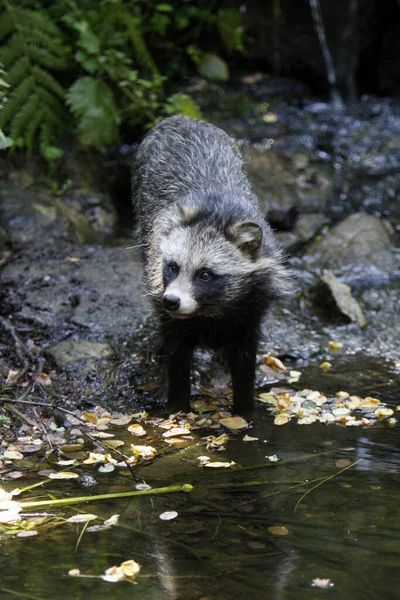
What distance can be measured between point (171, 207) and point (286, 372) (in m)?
2.08

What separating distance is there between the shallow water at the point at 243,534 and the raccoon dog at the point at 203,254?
0.90 meters

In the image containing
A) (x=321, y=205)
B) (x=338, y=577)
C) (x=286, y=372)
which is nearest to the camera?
(x=338, y=577)

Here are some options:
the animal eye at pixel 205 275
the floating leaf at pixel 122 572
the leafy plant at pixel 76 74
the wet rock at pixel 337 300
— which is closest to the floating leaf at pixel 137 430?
the animal eye at pixel 205 275

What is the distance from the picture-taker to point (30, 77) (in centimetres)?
950

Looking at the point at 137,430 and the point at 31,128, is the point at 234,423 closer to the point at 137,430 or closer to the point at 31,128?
the point at 137,430

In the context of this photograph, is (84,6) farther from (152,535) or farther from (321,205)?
(152,535)

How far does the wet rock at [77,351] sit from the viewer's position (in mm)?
6527

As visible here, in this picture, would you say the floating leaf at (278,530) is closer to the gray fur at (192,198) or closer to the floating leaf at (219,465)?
the floating leaf at (219,465)

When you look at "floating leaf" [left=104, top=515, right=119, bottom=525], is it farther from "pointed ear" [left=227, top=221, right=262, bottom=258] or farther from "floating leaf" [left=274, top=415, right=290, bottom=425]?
"pointed ear" [left=227, top=221, right=262, bottom=258]

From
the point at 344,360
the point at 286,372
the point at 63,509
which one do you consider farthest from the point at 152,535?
the point at 344,360

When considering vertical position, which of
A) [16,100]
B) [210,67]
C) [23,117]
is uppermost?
[210,67]

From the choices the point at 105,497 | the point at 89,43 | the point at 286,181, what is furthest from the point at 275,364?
the point at 89,43

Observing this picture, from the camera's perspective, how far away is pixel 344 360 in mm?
7168

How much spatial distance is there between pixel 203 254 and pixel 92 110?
4.99 metres
